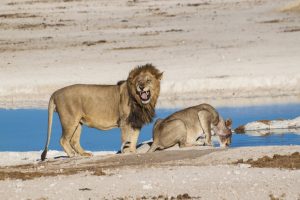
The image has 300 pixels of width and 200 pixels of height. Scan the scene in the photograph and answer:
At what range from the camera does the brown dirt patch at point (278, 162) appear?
11.0m

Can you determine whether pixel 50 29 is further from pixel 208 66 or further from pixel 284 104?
pixel 284 104

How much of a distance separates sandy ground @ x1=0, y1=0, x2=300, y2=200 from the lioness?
1516mm

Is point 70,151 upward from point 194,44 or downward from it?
downward

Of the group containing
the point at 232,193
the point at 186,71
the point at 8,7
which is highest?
the point at 8,7

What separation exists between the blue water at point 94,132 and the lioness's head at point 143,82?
2.18 metres

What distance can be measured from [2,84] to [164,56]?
492 centimetres

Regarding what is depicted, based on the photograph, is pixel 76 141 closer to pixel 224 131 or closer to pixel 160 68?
pixel 224 131

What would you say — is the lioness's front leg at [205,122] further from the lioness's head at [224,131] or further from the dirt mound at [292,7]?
the dirt mound at [292,7]

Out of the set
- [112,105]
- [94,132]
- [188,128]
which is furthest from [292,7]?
[112,105]

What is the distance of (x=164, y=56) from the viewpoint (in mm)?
27891

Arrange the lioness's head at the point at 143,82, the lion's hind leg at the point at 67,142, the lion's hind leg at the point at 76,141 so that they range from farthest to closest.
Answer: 1. the lion's hind leg at the point at 76,141
2. the lion's hind leg at the point at 67,142
3. the lioness's head at the point at 143,82

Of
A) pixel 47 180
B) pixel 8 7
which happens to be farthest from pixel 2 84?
pixel 8 7

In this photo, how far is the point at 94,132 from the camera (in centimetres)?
1981

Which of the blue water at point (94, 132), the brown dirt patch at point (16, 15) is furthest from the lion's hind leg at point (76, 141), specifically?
the brown dirt patch at point (16, 15)
